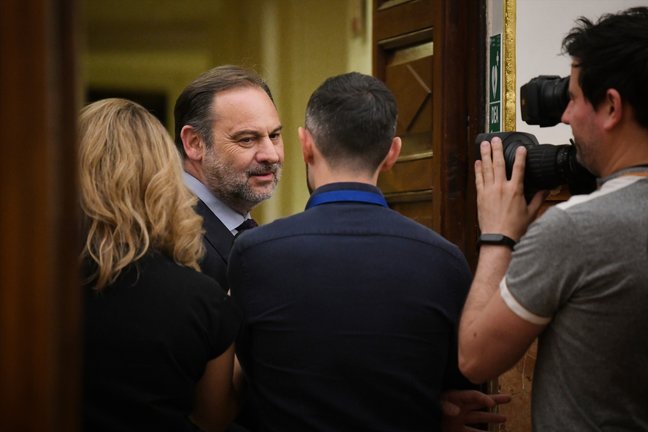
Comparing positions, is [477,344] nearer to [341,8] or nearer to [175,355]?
[175,355]

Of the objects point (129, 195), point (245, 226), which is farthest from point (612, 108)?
point (245, 226)

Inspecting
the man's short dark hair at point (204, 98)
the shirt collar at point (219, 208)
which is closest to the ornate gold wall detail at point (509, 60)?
the man's short dark hair at point (204, 98)

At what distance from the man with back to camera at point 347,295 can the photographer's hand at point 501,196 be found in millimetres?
123

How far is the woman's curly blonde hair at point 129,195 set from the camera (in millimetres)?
1836

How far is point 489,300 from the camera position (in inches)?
70.7

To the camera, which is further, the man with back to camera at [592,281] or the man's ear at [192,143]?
the man's ear at [192,143]

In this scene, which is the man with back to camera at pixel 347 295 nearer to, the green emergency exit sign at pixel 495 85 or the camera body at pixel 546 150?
the camera body at pixel 546 150

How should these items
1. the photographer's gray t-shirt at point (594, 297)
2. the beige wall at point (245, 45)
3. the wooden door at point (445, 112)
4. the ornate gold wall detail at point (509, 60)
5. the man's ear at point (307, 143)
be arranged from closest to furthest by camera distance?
the photographer's gray t-shirt at point (594, 297), the man's ear at point (307, 143), the ornate gold wall detail at point (509, 60), the wooden door at point (445, 112), the beige wall at point (245, 45)

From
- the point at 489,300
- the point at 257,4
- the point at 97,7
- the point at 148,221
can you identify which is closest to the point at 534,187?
the point at 489,300

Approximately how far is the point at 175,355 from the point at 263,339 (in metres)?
0.17

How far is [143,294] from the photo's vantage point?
1.81 meters

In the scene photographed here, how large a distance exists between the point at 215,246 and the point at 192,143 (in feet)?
1.84

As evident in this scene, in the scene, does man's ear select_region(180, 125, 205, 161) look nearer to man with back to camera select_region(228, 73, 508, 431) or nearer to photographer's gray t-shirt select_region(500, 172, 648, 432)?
man with back to camera select_region(228, 73, 508, 431)

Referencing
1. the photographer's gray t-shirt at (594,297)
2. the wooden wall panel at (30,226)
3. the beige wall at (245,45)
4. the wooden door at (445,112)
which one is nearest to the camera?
the wooden wall panel at (30,226)
